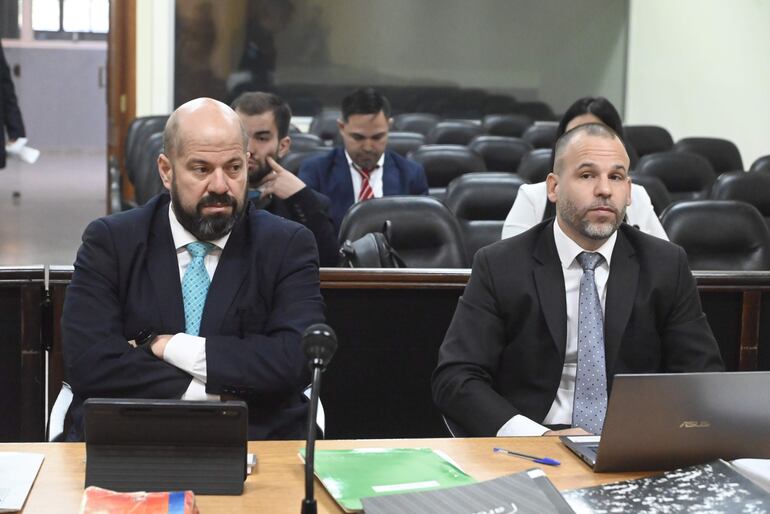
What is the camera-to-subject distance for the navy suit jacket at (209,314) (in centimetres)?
255

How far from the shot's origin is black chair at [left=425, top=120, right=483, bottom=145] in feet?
30.6

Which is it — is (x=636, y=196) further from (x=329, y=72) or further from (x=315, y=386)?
(x=329, y=72)

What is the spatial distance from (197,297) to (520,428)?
2.51ft

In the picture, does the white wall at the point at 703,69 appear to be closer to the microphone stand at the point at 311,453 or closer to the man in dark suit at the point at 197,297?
the man in dark suit at the point at 197,297

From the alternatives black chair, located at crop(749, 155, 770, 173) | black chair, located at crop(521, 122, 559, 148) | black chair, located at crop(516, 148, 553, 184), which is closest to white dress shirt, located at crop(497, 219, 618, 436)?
black chair, located at crop(516, 148, 553, 184)

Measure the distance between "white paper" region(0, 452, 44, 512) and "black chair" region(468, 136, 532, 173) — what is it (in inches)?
252

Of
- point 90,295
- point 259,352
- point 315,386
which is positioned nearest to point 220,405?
point 315,386

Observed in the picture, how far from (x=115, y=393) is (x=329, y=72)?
27.8 ft

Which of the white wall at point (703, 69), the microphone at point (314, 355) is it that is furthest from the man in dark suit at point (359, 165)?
the white wall at point (703, 69)

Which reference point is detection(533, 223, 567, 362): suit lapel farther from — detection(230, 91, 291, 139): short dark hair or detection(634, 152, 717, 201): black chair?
detection(634, 152, 717, 201): black chair

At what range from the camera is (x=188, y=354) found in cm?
254

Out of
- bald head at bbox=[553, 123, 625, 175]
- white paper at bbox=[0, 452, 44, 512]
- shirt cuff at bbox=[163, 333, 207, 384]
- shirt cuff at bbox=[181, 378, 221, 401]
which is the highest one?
bald head at bbox=[553, 123, 625, 175]

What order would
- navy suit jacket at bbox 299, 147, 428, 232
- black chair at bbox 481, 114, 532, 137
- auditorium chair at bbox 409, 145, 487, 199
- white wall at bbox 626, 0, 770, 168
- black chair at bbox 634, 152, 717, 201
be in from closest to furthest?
navy suit jacket at bbox 299, 147, 428, 232, auditorium chair at bbox 409, 145, 487, 199, black chair at bbox 634, 152, 717, 201, white wall at bbox 626, 0, 770, 168, black chair at bbox 481, 114, 532, 137

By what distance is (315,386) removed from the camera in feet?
5.54
